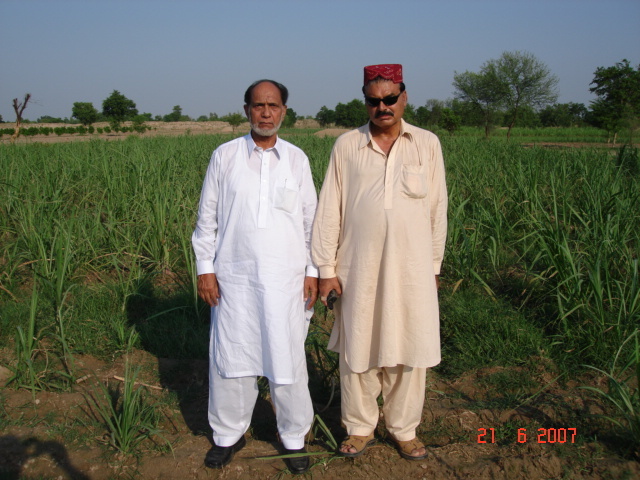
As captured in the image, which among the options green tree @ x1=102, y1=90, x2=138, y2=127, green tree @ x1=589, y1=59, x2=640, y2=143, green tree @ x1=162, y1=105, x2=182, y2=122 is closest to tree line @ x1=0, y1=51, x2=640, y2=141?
green tree @ x1=589, y1=59, x2=640, y2=143

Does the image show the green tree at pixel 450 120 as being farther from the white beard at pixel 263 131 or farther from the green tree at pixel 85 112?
the green tree at pixel 85 112

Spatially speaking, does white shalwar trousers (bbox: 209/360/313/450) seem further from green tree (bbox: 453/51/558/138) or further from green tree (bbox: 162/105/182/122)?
green tree (bbox: 162/105/182/122)

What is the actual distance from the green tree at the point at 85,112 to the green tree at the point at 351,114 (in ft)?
74.7

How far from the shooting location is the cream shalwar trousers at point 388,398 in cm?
189

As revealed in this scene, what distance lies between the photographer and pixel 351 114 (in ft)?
146

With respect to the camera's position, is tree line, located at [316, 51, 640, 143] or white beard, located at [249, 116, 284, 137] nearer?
white beard, located at [249, 116, 284, 137]

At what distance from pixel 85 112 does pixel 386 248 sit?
163 feet

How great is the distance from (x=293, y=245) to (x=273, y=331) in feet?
1.03

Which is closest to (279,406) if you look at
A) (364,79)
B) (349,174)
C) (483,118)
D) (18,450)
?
(349,174)

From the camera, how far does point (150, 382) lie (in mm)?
2535

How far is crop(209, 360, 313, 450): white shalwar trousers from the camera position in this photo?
1.83 metres

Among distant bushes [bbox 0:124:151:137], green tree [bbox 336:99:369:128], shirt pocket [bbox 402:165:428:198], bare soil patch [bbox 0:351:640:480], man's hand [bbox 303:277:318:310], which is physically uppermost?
green tree [bbox 336:99:369:128]

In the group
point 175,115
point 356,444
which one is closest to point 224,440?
point 356,444

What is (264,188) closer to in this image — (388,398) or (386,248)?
(386,248)
